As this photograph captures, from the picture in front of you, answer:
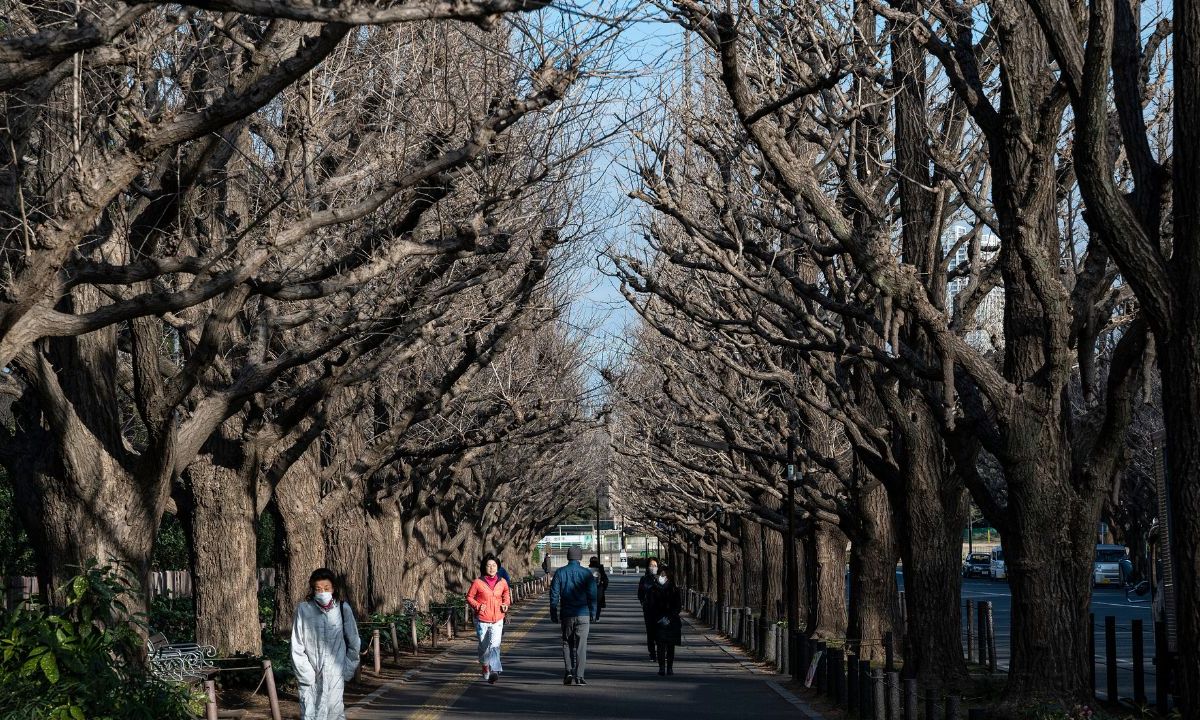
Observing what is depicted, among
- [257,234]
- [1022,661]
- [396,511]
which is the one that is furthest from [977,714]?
[396,511]

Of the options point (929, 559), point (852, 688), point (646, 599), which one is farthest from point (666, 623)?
point (852, 688)

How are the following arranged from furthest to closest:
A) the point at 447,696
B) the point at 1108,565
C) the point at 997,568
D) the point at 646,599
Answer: the point at 997,568
the point at 1108,565
the point at 646,599
the point at 447,696

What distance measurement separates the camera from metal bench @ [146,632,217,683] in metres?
15.1

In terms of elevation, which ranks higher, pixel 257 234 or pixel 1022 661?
pixel 257 234

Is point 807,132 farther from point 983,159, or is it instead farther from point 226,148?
point 226,148

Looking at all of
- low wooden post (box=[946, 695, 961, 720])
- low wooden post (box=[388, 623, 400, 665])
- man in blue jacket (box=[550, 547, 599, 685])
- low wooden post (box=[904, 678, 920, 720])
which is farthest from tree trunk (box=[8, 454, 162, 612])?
low wooden post (box=[388, 623, 400, 665])

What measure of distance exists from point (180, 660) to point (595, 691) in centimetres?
627

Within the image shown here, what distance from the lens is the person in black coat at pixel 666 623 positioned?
23.6 m

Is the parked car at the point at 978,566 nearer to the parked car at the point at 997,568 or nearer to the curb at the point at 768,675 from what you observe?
the parked car at the point at 997,568

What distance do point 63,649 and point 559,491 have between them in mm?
67473

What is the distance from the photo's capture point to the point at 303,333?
70.0 feet

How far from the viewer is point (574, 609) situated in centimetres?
2102

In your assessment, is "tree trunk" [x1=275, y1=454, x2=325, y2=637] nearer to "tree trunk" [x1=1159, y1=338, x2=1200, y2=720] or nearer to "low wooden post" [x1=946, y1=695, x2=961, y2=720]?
"low wooden post" [x1=946, y1=695, x2=961, y2=720]

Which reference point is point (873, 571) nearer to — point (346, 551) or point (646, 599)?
point (646, 599)
